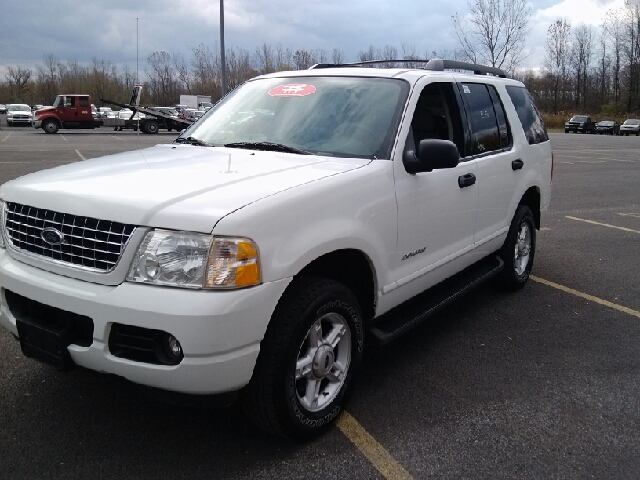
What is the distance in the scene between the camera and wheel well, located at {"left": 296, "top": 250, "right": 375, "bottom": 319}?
3.09m

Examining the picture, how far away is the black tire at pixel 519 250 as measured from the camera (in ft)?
17.3

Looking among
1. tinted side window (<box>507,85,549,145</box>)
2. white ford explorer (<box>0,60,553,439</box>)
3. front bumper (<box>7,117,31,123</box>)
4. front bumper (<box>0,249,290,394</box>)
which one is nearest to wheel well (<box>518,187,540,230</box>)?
tinted side window (<box>507,85,549,145</box>)

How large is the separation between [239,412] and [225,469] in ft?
1.76

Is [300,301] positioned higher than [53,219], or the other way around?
[53,219]

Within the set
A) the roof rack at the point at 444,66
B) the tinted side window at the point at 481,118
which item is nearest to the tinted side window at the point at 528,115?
the roof rack at the point at 444,66

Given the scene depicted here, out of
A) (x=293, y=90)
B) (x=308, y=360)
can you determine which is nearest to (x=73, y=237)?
(x=308, y=360)

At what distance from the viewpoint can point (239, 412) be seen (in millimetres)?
3293

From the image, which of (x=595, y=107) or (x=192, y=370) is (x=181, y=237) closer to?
(x=192, y=370)

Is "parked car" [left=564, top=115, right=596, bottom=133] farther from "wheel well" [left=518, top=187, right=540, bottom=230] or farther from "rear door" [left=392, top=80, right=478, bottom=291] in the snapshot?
"rear door" [left=392, top=80, right=478, bottom=291]

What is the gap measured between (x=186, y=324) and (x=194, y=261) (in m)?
0.27

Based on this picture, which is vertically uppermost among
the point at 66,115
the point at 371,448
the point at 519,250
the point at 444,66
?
the point at 66,115

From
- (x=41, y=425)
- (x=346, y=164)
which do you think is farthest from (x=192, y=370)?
(x=346, y=164)

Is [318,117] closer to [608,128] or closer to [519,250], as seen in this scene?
[519,250]

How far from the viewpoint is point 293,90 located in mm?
4125
